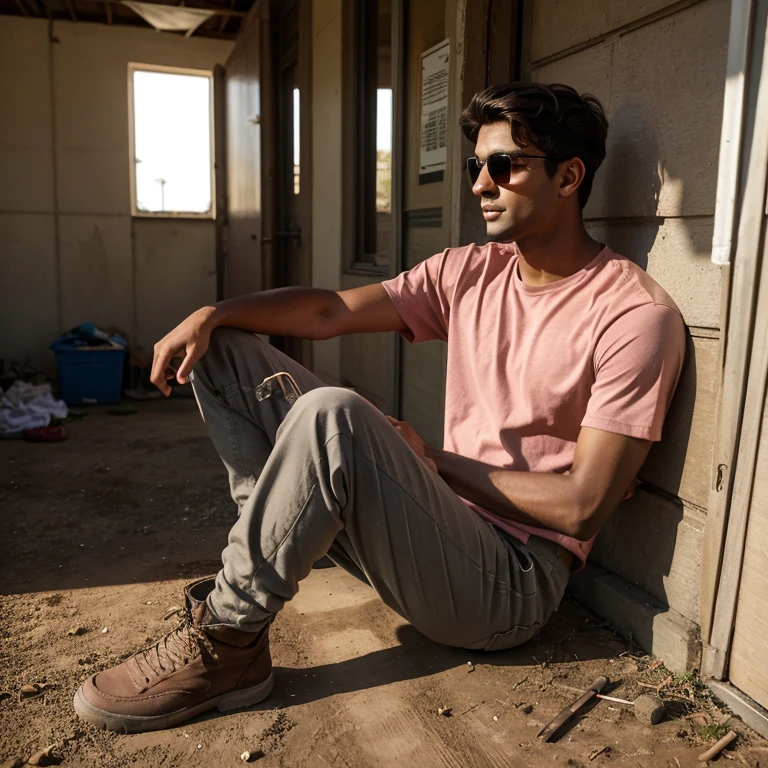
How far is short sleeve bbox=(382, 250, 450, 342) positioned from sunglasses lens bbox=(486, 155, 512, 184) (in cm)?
38

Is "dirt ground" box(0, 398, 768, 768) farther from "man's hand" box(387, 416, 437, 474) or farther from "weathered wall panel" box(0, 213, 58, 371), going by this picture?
"weathered wall panel" box(0, 213, 58, 371)

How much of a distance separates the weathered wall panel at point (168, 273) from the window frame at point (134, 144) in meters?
0.06

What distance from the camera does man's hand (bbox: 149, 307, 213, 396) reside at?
205cm

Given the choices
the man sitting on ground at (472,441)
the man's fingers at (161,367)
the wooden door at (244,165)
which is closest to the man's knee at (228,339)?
the man sitting on ground at (472,441)

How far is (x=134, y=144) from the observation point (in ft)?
23.5

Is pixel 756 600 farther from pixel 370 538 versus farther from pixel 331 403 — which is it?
pixel 331 403

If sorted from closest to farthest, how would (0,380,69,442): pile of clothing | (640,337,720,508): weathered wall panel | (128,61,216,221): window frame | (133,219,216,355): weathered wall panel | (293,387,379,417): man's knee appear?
(293,387,379,417): man's knee, (640,337,720,508): weathered wall panel, (0,380,69,442): pile of clothing, (128,61,216,221): window frame, (133,219,216,355): weathered wall panel

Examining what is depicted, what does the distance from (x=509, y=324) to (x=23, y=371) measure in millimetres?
5742

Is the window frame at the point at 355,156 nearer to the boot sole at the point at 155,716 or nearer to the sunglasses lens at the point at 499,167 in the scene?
the sunglasses lens at the point at 499,167

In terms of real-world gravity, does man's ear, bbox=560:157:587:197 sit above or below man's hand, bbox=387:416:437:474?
above

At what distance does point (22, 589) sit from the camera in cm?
260

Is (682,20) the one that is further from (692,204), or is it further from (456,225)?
(456,225)

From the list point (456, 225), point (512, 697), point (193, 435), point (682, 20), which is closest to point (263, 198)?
point (193, 435)

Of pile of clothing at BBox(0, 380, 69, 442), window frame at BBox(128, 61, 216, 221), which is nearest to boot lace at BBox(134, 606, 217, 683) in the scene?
pile of clothing at BBox(0, 380, 69, 442)
